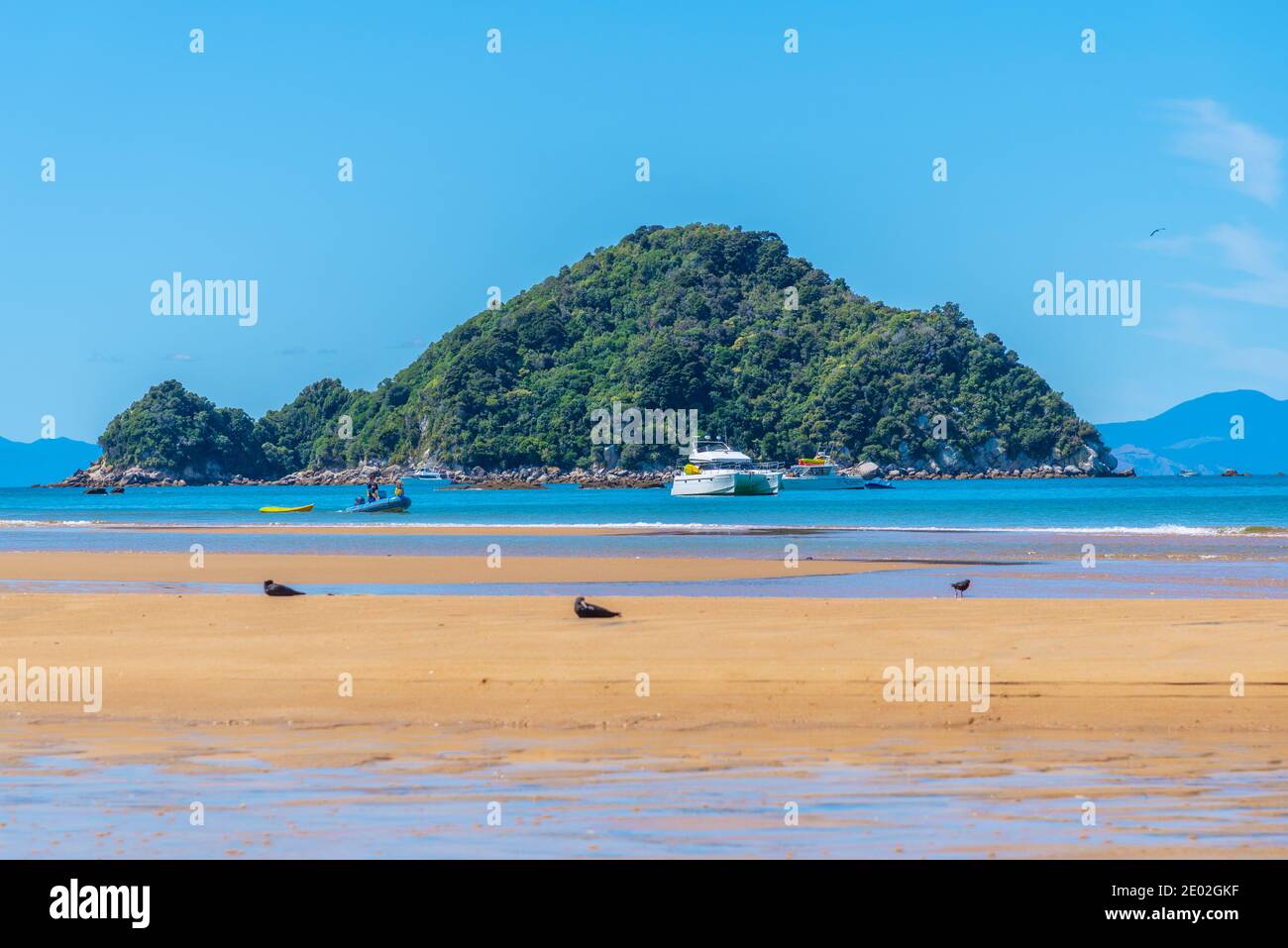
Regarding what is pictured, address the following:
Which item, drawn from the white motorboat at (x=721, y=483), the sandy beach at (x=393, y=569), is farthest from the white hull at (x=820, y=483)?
the sandy beach at (x=393, y=569)

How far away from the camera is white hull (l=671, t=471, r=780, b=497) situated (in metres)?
136

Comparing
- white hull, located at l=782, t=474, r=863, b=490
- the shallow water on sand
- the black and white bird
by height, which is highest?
the black and white bird

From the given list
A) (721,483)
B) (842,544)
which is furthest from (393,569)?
(721,483)

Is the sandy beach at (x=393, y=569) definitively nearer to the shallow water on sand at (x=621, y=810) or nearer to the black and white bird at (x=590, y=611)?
the black and white bird at (x=590, y=611)

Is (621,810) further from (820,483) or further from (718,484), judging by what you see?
(820,483)

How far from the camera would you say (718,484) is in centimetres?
13575

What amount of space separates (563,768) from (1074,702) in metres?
5.71

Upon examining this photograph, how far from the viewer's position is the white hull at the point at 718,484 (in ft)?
445

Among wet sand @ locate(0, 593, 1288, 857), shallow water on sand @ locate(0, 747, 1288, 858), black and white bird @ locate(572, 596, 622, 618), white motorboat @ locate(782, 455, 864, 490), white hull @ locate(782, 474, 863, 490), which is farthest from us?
white motorboat @ locate(782, 455, 864, 490)

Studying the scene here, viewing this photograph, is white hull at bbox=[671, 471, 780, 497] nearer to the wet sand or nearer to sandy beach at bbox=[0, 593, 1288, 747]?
sandy beach at bbox=[0, 593, 1288, 747]

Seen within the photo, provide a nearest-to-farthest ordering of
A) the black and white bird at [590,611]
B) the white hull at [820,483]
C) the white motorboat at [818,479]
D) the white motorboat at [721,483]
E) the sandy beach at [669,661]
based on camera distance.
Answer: the sandy beach at [669,661] < the black and white bird at [590,611] < the white motorboat at [721,483] < the white hull at [820,483] < the white motorboat at [818,479]

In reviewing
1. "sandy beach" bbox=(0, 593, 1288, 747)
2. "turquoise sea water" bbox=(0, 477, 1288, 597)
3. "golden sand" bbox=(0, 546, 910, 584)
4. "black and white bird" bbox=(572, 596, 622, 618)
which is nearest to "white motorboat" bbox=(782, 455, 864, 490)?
"turquoise sea water" bbox=(0, 477, 1288, 597)
